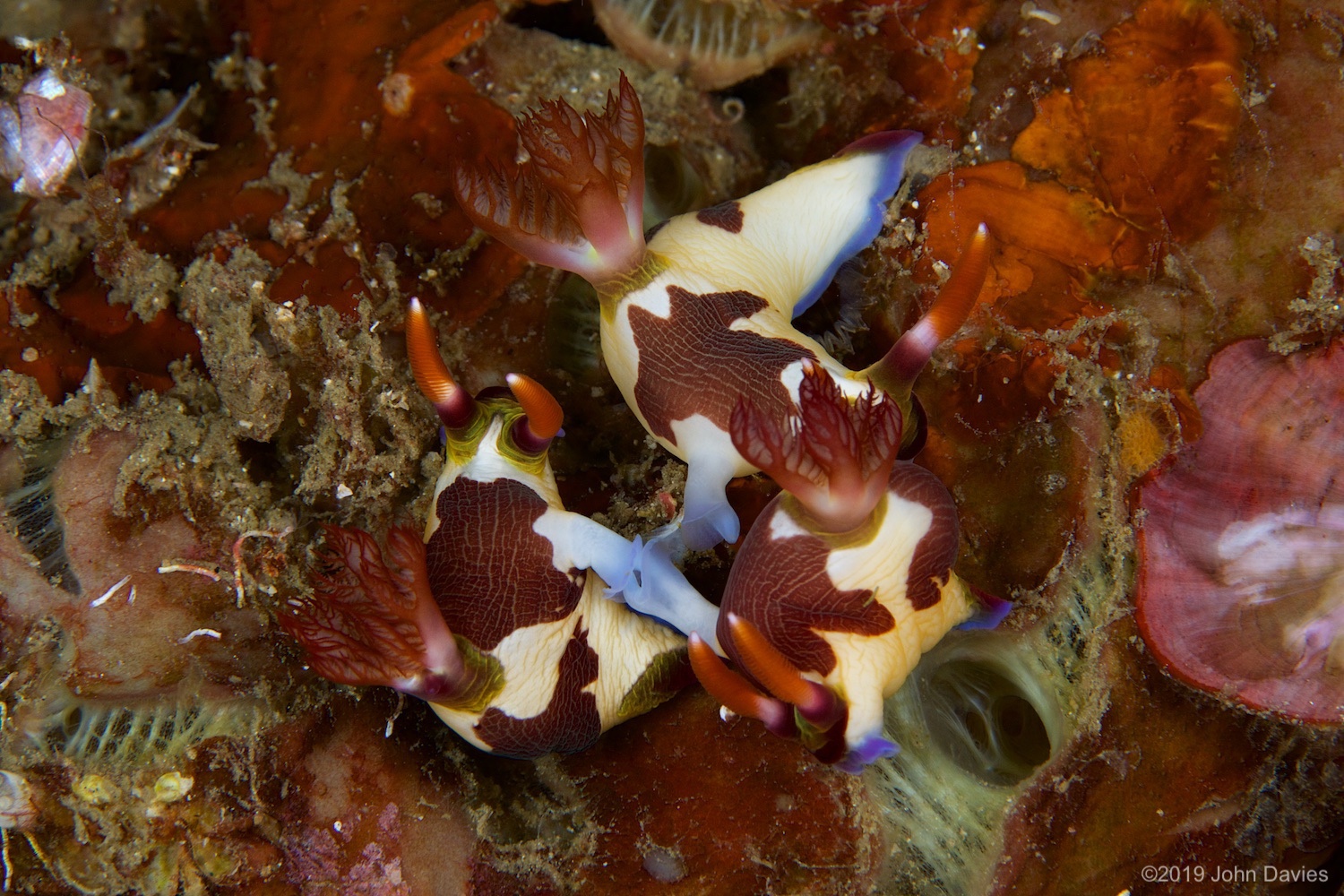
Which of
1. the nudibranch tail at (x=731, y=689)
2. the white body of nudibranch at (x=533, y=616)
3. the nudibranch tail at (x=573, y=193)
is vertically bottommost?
the white body of nudibranch at (x=533, y=616)

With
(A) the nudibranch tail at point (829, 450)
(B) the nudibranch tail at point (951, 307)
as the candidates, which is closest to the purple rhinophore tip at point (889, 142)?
(B) the nudibranch tail at point (951, 307)

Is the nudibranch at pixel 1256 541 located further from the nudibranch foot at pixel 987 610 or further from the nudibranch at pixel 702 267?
the nudibranch at pixel 702 267

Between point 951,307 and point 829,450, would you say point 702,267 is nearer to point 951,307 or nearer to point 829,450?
point 951,307

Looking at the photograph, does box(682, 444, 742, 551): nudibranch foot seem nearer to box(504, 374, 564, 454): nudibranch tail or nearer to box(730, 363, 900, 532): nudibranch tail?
box(730, 363, 900, 532): nudibranch tail

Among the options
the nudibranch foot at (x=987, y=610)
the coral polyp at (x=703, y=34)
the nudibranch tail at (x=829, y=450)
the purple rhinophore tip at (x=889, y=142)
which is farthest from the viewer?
the coral polyp at (x=703, y=34)

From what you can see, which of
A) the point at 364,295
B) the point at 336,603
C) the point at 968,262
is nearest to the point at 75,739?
the point at 336,603

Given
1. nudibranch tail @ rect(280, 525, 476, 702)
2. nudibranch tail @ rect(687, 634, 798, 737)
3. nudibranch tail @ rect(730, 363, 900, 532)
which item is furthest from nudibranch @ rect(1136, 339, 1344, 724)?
nudibranch tail @ rect(280, 525, 476, 702)

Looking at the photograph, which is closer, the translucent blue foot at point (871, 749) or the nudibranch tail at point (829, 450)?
the nudibranch tail at point (829, 450)

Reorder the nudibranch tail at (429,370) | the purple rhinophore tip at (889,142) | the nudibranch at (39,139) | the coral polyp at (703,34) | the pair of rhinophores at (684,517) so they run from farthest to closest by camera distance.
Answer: the coral polyp at (703,34)
the nudibranch at (39,139)
the purple rhinophore tip at (889,142)
the nudibranch tail at (429,370)
the pair of rhinophores at (684,517)
